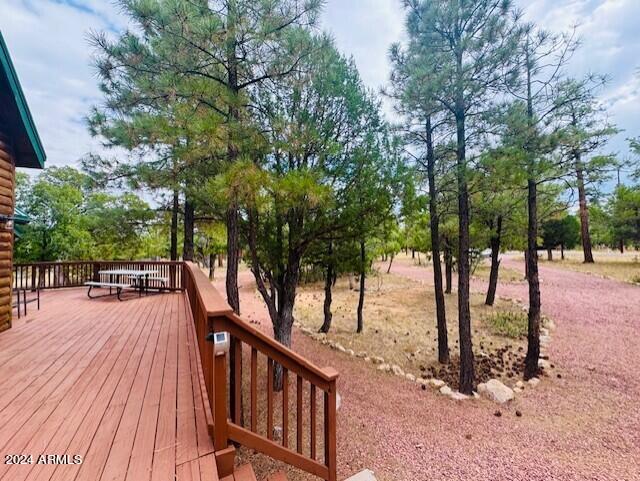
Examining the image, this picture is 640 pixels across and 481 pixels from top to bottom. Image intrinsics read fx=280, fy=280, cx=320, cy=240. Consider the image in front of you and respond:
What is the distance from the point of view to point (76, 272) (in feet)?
30.1

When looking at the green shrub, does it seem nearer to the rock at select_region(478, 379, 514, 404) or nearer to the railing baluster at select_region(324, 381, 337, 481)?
the rock at select_region(478, 379, 514, 404)

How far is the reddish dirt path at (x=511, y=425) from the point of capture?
11.2 ft

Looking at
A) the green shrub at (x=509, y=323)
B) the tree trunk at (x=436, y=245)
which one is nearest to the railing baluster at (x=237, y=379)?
the tree trunk at (x=436, y=245)

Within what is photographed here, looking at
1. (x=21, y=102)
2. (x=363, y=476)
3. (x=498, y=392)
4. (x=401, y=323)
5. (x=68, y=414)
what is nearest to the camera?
(x=68, y=414)

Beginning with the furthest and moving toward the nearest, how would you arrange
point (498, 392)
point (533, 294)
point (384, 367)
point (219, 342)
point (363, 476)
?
1. point (384, 367)
2. point (533, 294)
3. point (498, 392)
4. point (363, 476)
5. point (219, 342)

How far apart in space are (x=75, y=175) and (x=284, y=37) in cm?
1360

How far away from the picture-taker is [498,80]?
5.21m

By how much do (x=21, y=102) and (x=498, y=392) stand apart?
9061mm

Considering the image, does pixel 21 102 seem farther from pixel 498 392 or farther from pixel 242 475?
pixel 498 392

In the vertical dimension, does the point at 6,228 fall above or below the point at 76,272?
above

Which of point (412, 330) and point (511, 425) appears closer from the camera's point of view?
point (511, 425)

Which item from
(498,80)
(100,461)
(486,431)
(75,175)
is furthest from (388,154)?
(75,175)

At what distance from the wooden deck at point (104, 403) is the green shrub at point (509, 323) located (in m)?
8.60

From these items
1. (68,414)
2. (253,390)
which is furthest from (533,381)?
(68,414)
